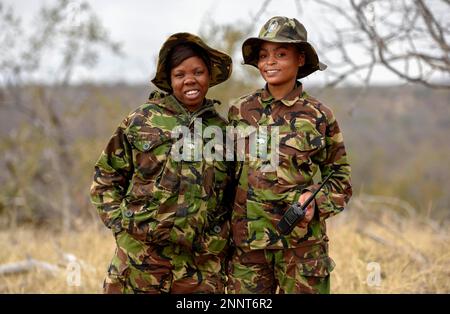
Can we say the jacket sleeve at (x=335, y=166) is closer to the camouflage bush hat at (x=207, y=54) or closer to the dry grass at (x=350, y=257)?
the camouflage bush hat at (x=207, y=54)

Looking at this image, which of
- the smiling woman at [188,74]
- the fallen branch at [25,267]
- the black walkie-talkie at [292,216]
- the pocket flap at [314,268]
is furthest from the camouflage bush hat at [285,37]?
the fallen branch at [25,267]

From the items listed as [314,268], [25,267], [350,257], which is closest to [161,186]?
[314,268]

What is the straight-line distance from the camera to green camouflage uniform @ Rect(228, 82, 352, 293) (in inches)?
114

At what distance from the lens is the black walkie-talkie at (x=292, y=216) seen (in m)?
2.77

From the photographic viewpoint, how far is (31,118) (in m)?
12.1

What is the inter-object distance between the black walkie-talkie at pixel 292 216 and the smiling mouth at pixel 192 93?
72 centimetres

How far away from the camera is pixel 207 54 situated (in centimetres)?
306

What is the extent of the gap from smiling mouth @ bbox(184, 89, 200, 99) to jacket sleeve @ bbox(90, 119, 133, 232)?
347 mm

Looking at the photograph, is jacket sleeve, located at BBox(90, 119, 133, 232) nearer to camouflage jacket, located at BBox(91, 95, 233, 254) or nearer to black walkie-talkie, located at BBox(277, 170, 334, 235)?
camouflage jacket, located at BBox(91, 95, 233, 254)

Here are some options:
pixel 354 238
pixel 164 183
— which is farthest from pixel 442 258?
pixel 164 183

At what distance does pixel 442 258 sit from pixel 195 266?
242 cm

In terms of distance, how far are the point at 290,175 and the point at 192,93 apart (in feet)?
2.04

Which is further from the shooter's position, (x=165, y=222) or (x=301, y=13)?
(x=301, y=13)
